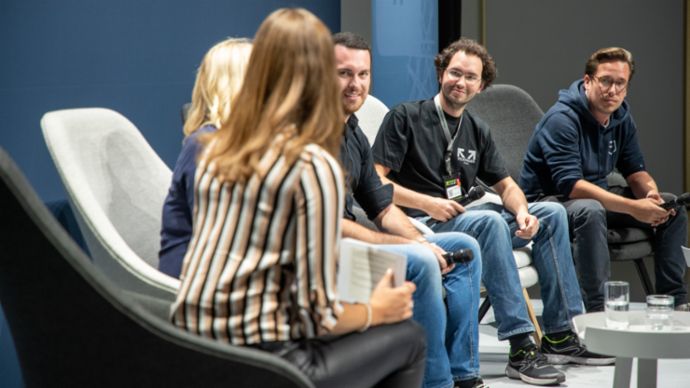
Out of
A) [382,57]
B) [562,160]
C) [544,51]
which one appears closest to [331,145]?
[562,160]

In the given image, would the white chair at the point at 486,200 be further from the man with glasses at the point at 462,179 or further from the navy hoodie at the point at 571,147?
the navy hoodie at the point at 571,147

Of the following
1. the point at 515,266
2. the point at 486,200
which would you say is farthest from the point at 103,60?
the point at 486,200

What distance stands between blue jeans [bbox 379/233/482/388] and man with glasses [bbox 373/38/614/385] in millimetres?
417

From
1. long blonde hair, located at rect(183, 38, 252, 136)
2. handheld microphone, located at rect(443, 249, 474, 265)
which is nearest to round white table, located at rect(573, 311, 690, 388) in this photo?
handheld microphone, located at rect(443, 249, 474, 265)

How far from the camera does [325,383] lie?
2.01 m

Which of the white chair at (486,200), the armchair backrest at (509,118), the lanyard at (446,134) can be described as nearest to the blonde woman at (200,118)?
the lanyard at (446,134)

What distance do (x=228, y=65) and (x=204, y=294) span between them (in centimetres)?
80

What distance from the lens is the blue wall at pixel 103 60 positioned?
296 centimetres

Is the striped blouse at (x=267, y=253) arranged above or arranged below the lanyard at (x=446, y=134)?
above

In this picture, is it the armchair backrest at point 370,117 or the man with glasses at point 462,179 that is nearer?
the man with glasses at point 462,179

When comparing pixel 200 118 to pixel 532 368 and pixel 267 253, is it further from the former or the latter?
pixel 532 368

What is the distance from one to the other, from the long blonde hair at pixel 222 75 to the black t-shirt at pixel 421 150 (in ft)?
4.89

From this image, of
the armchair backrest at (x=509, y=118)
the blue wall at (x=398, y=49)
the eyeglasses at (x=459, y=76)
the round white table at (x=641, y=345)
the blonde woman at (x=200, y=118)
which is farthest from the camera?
the blue wall at (x=398, y=49)

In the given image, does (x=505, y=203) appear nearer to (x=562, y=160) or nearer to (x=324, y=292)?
(x=562, y=160)
